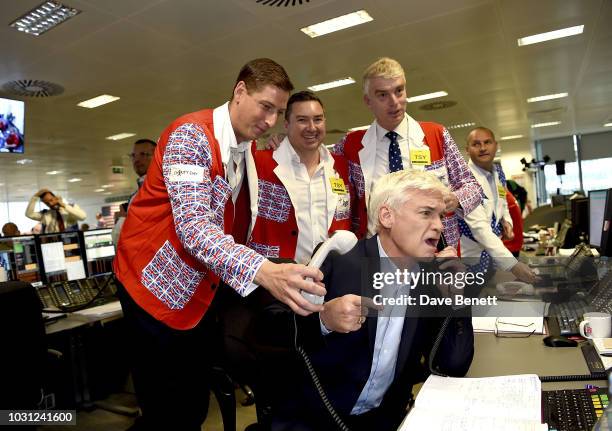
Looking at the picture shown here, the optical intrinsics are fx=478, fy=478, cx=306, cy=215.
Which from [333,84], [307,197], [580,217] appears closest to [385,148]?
[307,197]

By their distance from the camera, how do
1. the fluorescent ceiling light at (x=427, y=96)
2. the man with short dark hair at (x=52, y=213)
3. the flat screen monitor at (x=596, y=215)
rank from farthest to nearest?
1. the fluorescent ceiling light at (x=427, y=96)
2. the man with short dark hair at (x=52, y=213)
3. the flat screen monitor at (x=596, y=215)

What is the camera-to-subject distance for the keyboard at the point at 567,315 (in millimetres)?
1564

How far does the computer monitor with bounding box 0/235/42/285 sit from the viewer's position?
119 inches

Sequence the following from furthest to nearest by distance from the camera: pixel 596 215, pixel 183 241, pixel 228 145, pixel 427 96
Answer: pixel 427 96 → pixel 596 215 → pixel 228 145 → pixel 183 241

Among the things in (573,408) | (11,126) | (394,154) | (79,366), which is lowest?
(79,366)

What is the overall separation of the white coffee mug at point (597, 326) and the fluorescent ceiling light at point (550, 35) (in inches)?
214

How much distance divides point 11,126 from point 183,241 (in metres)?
5.85

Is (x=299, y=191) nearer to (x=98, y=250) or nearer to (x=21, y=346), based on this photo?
(x=21, y=346)

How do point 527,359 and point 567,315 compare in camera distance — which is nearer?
point 527,359

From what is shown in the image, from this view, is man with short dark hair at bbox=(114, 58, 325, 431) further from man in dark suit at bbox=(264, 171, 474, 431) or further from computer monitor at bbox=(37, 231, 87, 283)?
computer monitor at bbox=(37, 231, 87, 283)

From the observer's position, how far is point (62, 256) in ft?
10.9

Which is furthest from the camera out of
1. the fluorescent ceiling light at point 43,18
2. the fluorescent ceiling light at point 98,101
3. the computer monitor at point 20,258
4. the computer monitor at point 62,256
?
the fluorescent ceiling light at point 98,101

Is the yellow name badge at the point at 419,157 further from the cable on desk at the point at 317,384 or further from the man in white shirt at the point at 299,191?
the cable on desk at the point at 317,384

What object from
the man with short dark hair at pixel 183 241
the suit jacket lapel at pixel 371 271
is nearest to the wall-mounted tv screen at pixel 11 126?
the man with short dark hair at pixel 183 241
